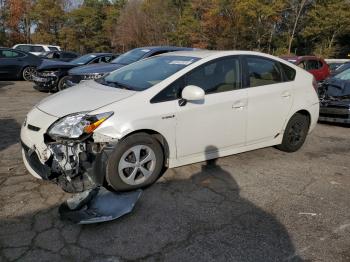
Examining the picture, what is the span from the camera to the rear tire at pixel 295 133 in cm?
529

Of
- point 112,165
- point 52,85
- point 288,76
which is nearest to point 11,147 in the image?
point 112,165

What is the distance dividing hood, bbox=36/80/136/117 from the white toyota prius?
0.04 feet

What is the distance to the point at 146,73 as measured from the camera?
4578mm

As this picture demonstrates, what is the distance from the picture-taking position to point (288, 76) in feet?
17.1

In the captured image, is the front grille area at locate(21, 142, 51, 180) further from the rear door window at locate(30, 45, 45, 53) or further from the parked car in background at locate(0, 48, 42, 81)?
the rear door window at locate(30, 45, 45, 53)

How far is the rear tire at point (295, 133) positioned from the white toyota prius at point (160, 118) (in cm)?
2

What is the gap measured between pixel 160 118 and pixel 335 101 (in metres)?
5.27

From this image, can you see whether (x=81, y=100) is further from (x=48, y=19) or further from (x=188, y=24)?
(x=48, y=19)

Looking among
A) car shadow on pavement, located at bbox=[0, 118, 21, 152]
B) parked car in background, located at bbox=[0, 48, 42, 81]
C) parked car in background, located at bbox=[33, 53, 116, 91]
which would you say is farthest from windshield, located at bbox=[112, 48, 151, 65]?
parked car in background, located at bbox=[0, 48, 42, 81]

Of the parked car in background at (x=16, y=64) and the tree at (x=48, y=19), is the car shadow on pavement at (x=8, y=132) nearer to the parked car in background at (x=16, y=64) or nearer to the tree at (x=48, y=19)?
the parked car in background at (x=16, y=64)

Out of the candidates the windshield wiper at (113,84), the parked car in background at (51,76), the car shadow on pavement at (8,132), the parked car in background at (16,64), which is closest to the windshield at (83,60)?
the parked car in background at (51,76)

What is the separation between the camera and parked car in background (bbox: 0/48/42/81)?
44.8ft

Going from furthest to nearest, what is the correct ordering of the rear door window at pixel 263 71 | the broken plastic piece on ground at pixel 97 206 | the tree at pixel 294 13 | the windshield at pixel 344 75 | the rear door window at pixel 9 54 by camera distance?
the tree at pixel 294 13 → the rear door window at pixel 9 54 → the windshield at pixel 344 75 → the rear door window at pixel 263 71 → the broken plastic piece on ground at pixel 97 206

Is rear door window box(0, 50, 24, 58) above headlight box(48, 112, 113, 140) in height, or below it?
above
